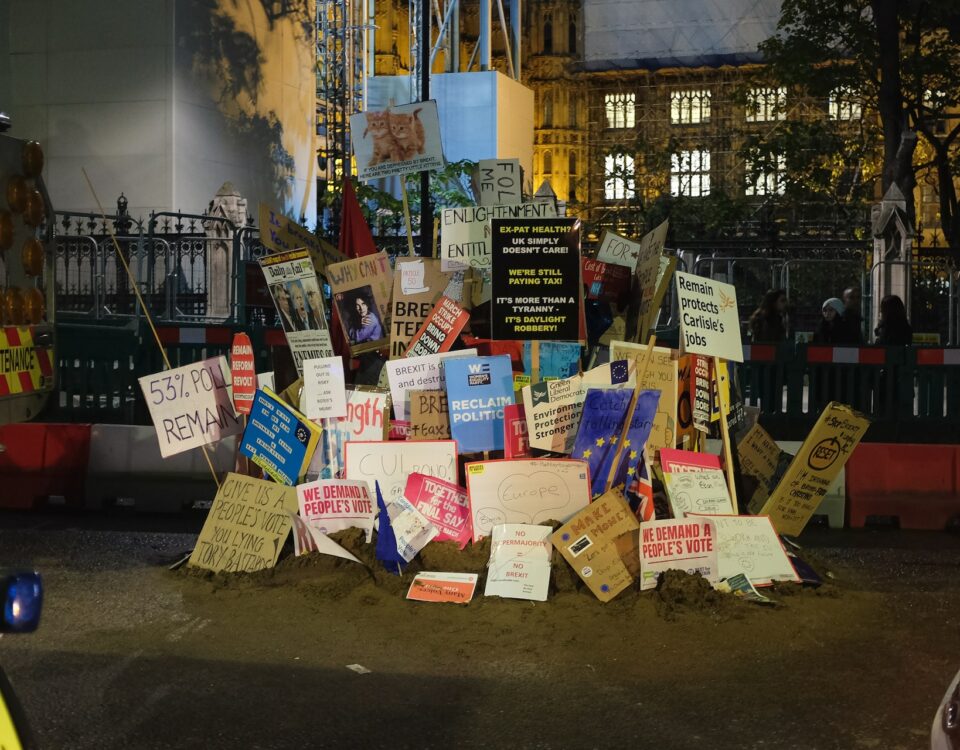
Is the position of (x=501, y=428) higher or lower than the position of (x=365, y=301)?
lower

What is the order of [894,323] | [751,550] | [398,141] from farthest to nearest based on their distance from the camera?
[894,323]
[398,141]
[751,550]

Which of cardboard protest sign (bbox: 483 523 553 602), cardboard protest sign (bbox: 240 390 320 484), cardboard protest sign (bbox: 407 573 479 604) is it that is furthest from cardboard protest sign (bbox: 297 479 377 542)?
cardboard protest sign (bbox: 483 523 553 602)

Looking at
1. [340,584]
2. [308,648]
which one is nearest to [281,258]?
[340,584]

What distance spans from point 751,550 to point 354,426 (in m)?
2.57

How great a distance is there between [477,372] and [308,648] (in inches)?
86.3

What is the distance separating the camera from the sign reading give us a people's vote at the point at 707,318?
7.82m

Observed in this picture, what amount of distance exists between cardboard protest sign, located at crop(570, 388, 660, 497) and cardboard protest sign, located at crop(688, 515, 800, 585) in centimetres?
62

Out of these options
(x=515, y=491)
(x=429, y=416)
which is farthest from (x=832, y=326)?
(x=515, y=491)

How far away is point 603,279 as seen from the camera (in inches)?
348

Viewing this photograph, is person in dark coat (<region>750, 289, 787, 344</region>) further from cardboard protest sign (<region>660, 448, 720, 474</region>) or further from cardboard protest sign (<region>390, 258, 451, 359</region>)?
cardboard protest sign (<region>390, 258, 451, 359</region>)

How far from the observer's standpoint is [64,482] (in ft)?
34.8

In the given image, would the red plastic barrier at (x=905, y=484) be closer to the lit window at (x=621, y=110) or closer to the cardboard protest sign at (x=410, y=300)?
the cardboard protest sign at (x=410, y=300)

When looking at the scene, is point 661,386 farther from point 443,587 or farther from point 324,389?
point 324,389

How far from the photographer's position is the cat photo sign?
8.90 m
